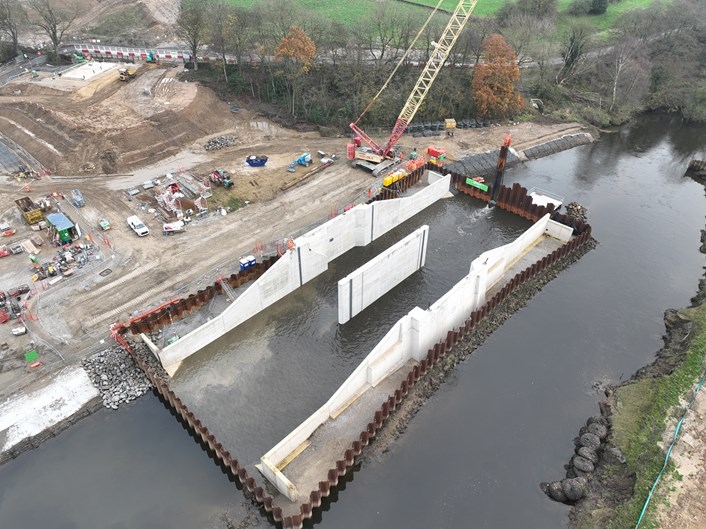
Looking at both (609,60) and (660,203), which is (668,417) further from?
(609,60)

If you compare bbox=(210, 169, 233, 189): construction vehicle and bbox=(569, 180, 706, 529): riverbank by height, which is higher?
bbox=(210, 169, 233, 189): construction vehicle

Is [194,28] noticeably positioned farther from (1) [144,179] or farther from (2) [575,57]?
(2) [575,57]

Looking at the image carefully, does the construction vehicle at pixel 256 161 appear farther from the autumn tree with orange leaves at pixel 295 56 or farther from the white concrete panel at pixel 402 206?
the white concrete panel at pixel 402 206

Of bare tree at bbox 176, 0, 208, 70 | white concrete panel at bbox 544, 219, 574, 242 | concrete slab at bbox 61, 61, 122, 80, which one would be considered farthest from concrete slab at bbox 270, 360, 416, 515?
concrete slab at bbox 61, 61, 122, 80

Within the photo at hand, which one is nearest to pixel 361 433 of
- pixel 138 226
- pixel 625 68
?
pixel 138 226

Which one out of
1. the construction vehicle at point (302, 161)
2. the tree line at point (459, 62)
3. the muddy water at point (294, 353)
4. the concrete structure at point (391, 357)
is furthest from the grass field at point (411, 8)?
the concrete structure at point (391, 357)

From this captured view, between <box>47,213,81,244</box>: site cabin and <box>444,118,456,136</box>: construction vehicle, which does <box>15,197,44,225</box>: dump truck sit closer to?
<box>47,213,81,244</box>: site cabin
